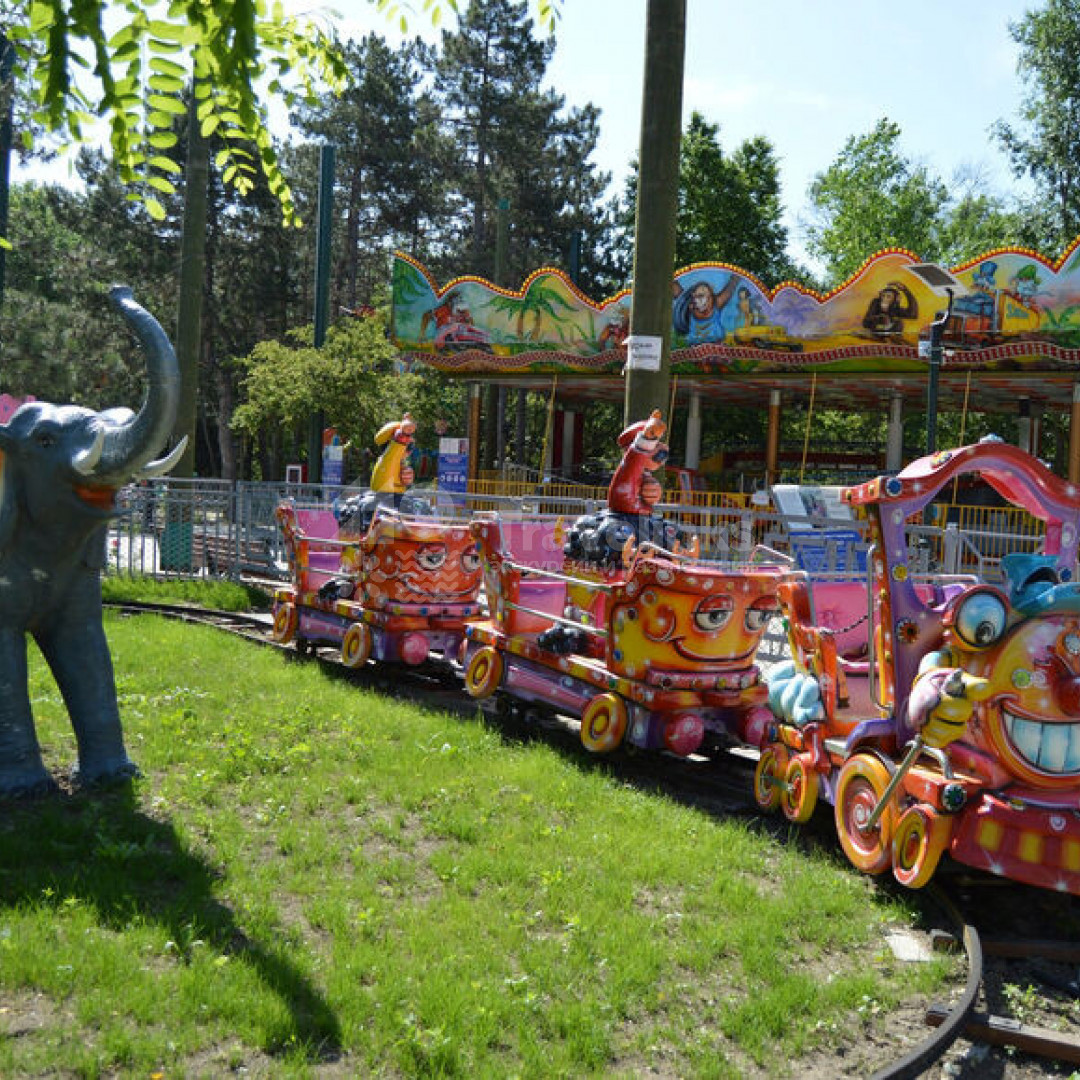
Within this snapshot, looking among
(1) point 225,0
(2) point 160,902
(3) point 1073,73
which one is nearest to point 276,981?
(2) point 160,902

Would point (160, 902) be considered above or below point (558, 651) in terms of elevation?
below

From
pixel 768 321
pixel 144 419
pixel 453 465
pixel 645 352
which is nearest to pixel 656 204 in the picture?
pixel 645 352

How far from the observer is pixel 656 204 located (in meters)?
7.67

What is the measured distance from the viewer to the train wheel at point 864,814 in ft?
15.6

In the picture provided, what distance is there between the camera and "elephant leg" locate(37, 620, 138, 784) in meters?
5.70

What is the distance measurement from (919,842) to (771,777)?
4.46 ft

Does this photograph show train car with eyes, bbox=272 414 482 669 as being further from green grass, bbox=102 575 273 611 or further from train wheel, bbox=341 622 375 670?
green grass, bbox=102 575 273 611

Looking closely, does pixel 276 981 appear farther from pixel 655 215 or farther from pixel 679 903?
pixel 655 215

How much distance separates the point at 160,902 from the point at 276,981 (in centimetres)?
92

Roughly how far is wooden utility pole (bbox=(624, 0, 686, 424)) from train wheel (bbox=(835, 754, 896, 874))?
355cm

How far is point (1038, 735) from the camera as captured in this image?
4.42 metres

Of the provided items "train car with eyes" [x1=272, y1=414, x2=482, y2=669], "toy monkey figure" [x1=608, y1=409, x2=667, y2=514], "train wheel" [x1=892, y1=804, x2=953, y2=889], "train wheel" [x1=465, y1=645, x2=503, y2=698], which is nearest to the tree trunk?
"train car with eyes" [x1=272, y1=414, x2=482, y2=669]

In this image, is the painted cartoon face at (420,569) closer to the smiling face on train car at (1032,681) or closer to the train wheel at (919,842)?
the train wheel at (919,842)

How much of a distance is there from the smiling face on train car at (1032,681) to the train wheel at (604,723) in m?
2.65
